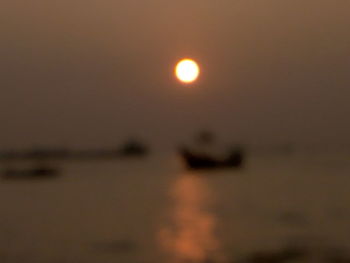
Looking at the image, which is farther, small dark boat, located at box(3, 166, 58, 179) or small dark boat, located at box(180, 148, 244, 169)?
small dark boat, located at box(180, 148, 244, 169)

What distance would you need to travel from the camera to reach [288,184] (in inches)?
1489

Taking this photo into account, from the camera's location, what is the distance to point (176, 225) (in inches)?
711

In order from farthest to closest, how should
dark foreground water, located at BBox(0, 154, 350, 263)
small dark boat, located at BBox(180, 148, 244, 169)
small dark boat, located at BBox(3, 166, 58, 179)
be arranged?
small dark boat, located at BBox(180, 148, 244, 169) < small dark boat, located at BBox(3, 166, 58, 179) < dark foreground water, located at BBox(0, 154, 350, 263)

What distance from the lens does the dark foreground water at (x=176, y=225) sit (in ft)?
42.7

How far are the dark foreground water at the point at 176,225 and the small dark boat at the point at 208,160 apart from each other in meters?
13.7

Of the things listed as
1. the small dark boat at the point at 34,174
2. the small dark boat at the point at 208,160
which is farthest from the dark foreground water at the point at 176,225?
the small dark boat at the point at 208,160

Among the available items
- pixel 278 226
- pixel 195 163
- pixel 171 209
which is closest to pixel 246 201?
pixel 171 209

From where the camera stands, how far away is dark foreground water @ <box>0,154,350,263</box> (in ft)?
42.7

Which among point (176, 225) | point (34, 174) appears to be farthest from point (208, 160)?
point (176, 225)

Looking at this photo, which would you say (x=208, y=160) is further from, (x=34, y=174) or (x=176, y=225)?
(x=176, y=225)

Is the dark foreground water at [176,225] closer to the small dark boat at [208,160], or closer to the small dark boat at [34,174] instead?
the small dark boat at [34,174]

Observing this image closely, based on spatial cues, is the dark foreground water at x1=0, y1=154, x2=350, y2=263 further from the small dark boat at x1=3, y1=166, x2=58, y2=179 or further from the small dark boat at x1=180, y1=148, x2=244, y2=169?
the small dark boat at x1=180, y1=148, x2=244, y2=169

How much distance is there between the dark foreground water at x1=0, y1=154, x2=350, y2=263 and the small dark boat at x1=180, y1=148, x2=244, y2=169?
13.7 meters

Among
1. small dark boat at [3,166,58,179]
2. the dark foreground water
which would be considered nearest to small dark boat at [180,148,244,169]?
small dark boat at [3,166,58,179]
